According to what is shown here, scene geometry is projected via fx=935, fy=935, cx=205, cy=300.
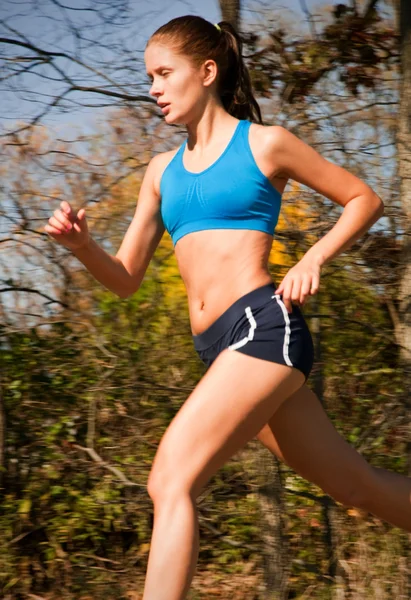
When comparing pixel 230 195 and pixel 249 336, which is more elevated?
pixel 230 195

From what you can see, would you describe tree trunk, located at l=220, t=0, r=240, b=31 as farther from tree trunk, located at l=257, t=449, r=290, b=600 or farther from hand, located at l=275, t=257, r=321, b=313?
tree trunk, located at l=257, t=449, r=290, b=600

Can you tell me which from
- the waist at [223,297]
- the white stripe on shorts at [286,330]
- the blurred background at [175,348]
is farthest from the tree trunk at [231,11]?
the white stripe on shorts at [286,330]

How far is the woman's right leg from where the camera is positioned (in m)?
2.79

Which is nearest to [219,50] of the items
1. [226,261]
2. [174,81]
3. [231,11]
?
[174,81]

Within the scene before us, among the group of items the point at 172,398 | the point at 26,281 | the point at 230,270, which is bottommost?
the point at 172,398

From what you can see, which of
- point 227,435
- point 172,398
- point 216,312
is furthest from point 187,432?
point 172,398

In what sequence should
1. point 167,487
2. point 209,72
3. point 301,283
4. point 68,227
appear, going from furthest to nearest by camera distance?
point 209,72 < point 68,227 < point 301,283 < point 167,487

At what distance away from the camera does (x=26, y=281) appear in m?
4.08

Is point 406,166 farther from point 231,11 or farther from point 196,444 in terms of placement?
point 196,444

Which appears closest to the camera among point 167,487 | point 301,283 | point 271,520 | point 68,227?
point 167,487

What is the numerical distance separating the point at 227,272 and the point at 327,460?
67 cm

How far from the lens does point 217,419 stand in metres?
2.42

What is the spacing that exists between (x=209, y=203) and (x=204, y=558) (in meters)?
2.02

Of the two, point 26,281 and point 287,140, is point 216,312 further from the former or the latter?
point 26,281
